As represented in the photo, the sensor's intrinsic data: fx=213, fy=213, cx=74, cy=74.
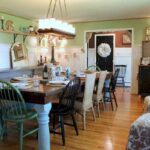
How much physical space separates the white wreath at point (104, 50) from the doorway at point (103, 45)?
4cm

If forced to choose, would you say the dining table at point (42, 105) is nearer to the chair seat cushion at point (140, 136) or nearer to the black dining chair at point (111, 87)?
the chair seat cushion at point (140, 136)

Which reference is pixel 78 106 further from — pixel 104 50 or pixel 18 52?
pixel 104 50

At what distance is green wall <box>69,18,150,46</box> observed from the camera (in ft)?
20.9

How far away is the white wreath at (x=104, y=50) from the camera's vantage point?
8406mm

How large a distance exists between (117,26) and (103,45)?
1851mm

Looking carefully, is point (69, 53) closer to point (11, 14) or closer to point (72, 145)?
point (11, 14)

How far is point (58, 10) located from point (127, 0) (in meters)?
1.76

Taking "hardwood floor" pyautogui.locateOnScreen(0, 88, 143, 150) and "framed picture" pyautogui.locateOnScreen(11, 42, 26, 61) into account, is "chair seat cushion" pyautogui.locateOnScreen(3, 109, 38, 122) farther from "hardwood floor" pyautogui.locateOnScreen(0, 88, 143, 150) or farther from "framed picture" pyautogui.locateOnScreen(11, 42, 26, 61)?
"framed picture" pyautogui.locateOnScreen(11, 42, 26, 61)

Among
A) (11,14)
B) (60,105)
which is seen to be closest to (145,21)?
(11,14)

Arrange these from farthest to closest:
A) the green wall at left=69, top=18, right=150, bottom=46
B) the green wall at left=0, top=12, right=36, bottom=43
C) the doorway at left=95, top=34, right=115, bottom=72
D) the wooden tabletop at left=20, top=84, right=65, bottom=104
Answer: the doorway at left=95, top=34, right=115, bottom=72 < the green wall at left=69, top=18, right=150, bottom=46 < the green wall at left=0, top=12, right=36, bottom=43 < the wooden tabletop at left=20, top=84, right=65, bottom=104

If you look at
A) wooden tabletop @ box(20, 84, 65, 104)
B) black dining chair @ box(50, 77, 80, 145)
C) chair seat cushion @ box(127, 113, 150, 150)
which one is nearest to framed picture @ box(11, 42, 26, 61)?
black dining chair @ box(50, 77, 80, 145)

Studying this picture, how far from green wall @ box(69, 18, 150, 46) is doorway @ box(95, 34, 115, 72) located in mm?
1583

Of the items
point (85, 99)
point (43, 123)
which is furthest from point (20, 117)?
point (85, 99)

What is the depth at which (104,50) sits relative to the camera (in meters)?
8.46
